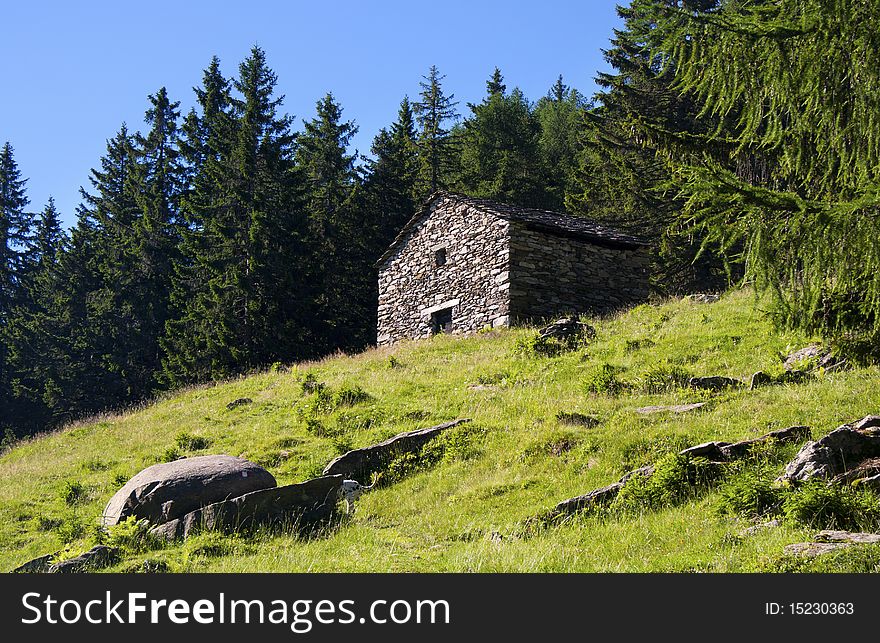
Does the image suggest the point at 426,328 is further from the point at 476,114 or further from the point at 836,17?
the point at 476,114

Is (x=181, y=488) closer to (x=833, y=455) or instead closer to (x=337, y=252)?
(x=833, y=455)

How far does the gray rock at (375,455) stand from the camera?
1188 centimetres

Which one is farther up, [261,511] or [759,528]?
[759,528]

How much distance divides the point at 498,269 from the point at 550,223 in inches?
97.8

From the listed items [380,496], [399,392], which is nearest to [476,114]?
[399,392]

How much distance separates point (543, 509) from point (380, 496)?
2837mm

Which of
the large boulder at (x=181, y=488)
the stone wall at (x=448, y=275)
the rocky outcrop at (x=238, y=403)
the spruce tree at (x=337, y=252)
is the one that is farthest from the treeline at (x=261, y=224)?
the large boulder at (x=181, y=488)

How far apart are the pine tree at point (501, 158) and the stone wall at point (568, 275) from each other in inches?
620

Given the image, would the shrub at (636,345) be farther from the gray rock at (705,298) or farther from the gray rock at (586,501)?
the gray rock at (586,501)

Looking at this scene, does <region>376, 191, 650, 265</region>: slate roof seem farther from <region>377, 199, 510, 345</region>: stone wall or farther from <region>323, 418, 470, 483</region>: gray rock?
<region>323, 418, 470, 483</region>: gray rock

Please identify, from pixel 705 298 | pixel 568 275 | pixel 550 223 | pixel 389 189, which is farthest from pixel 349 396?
pixel 389 189

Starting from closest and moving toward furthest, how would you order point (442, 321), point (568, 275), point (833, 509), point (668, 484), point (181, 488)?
point (833, 509) → point (668, 484) → point (181, 488) → point (568, 275) → point (442, 321)

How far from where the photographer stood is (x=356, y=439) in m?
13.6

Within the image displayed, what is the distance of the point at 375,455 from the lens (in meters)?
12.1
